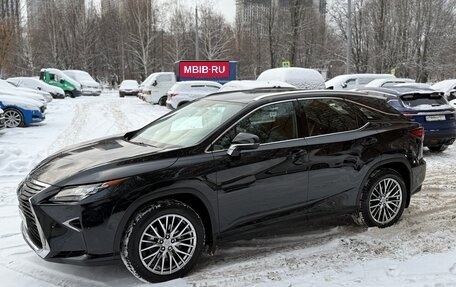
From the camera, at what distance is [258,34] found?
176 feet

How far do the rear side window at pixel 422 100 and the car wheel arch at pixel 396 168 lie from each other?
15.9 feet

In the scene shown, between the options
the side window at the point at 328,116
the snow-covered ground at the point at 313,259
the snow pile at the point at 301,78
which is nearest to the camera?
the snow-covered ground at the point at 313,259

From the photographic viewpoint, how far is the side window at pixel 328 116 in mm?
4793

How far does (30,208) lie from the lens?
379 cm

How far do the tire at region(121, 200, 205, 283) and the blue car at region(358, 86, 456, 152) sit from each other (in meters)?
6.64

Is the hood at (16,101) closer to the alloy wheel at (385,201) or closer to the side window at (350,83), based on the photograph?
the alloy wheel at (385,201)

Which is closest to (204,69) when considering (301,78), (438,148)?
(301,78)

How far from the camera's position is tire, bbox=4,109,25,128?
1360 cm

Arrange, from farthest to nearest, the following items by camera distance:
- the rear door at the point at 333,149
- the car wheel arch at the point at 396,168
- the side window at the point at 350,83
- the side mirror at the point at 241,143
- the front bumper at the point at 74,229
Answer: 1. the side window at the point at 350,83
2. the car wheel arch at the point at 396,168
3. the rear door at the point at 333,149
4. the side mirror at the point at 241,143
5. the front bumper at the point at 74,229

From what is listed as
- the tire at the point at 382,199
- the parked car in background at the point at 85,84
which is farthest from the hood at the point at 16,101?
the parked car in background at the point at 85,84

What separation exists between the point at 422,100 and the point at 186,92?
10.7 metres

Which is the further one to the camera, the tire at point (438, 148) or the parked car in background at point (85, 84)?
the parked car in background at point (85, 84)

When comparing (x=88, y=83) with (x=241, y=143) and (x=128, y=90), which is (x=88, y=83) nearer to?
(x=128, y=90)

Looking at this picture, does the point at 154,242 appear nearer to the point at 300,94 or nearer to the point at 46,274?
the point at 46,274
